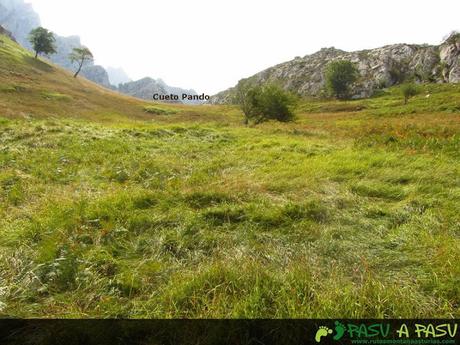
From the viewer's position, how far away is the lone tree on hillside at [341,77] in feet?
366

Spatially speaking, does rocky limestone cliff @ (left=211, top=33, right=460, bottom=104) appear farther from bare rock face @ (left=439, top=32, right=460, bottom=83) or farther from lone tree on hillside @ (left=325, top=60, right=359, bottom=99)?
A: lone tree on hillside @ (left=325, top=60, right=359, bottom=99)

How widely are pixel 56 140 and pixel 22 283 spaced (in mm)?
14654

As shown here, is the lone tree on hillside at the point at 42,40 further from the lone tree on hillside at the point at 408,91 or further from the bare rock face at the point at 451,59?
the bare rock face at the point at 451,59

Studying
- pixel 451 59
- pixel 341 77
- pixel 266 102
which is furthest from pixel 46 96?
pixel 451 59

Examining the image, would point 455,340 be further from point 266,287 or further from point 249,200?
point 249,200

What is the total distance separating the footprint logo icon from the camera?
365 cm

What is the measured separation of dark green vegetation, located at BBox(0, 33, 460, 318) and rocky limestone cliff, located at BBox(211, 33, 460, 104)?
8823 cm

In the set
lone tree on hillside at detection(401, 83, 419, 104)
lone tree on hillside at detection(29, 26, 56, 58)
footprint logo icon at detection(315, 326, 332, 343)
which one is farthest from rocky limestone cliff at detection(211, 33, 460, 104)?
footprint logo icon at detection(315, 326, 332, 343)

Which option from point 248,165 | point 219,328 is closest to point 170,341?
point 219,328

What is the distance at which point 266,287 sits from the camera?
4445mm

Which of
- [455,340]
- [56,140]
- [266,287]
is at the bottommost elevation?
[455,340]

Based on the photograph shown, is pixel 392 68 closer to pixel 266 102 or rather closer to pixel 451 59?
pixel 451 59

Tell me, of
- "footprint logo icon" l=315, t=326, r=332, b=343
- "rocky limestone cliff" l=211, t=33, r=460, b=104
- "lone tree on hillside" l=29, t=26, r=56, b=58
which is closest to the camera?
"footprint logo icon" l=315, t=326, r=332, b=343

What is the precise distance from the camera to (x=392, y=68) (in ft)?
444
